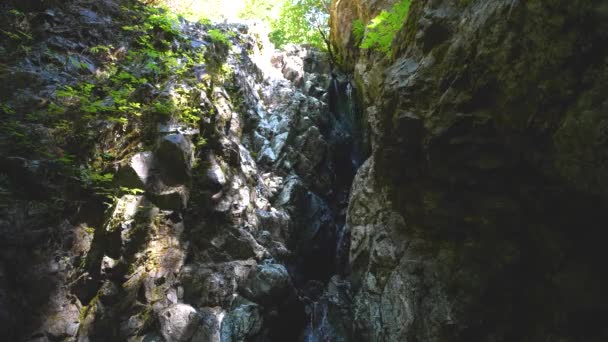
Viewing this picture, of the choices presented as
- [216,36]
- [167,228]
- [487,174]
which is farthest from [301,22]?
[487,174]

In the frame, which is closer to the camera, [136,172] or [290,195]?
[136,172]

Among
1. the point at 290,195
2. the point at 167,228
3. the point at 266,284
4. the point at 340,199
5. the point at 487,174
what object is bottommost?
the point at 266,284

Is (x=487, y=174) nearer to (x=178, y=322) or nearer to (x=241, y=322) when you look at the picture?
(x=241, y=322)

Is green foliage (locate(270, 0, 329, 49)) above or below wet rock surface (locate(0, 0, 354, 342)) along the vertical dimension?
above

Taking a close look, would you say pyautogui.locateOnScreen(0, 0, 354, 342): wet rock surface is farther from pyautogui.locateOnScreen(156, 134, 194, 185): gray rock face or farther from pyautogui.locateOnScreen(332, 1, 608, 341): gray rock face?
pyautogui.locateOnScreen(332, 1, 608, 341): gray rock face

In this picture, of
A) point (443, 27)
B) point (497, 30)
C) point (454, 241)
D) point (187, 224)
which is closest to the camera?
point (497, 30)

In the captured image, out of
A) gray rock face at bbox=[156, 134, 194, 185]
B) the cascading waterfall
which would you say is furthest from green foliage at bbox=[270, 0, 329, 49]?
gray rock face at bbox=[156, 134, 194, 185]

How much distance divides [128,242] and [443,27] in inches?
239

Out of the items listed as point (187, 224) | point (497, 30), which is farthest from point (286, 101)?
point (497, 30)

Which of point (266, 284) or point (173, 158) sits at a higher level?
point (173, 158)

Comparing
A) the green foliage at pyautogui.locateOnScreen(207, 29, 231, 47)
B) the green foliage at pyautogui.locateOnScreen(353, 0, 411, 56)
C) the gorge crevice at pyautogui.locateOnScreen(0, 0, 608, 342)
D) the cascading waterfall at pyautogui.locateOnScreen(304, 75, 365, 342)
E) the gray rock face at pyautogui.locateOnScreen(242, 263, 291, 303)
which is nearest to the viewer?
the gorge crevice at pyautogui.locateOnScreen(0, 0, 608, 342)

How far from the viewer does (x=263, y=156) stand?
10.5 m

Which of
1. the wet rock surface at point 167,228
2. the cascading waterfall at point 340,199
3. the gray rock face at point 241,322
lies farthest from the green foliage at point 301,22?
the gray rock face at point 241,322

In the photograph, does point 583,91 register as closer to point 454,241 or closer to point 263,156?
point 454,241
